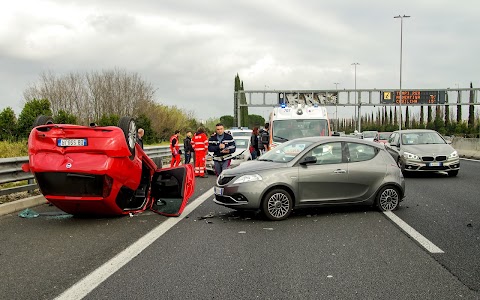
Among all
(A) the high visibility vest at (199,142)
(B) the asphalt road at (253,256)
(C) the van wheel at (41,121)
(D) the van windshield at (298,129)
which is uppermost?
(C) the van wheel at (41,121)

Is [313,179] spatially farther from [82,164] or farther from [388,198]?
[82,164]

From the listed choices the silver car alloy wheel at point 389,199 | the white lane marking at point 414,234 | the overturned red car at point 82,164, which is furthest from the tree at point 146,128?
the white lane marking at point 414,234

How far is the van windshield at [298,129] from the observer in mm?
16141

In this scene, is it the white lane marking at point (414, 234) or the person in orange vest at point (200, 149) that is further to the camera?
the person in orange vest at point (200, 149)

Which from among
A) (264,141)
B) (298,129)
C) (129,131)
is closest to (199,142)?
(264,141)

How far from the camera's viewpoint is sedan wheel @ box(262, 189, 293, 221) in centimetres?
873

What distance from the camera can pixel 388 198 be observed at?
970 cm

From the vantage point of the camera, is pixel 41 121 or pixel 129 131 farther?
pixel 41 121

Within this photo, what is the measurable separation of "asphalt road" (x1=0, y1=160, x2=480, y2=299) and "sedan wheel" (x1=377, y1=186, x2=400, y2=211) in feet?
0.87

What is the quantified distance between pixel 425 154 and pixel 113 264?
13014mm

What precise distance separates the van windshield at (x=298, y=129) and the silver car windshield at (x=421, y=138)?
3.53 m

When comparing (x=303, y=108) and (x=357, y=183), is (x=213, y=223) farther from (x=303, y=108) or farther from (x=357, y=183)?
(x=303, y=108)

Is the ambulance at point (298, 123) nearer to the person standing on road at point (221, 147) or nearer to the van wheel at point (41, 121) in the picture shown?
the person standing on road at point (221, 147)

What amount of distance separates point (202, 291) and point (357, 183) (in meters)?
5.32
